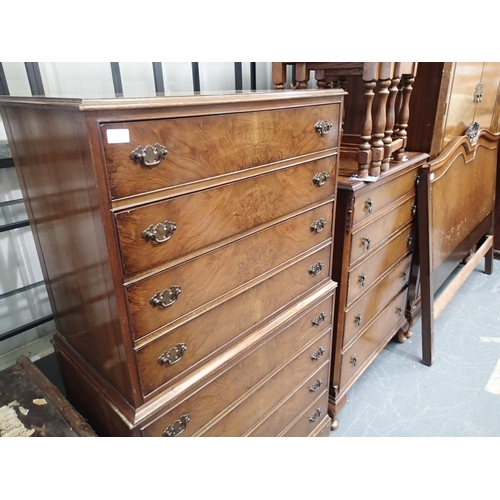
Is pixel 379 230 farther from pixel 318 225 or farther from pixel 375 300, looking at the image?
pixel 318 225

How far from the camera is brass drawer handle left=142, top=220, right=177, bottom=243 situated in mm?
781

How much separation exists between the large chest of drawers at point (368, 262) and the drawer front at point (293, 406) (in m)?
0.17

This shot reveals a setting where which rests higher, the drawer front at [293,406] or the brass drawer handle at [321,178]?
the brass drawer handle at [321,178]

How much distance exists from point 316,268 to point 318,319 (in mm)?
220

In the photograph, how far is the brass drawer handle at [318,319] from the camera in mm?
1435

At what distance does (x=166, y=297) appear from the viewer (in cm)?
87

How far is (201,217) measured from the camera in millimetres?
882

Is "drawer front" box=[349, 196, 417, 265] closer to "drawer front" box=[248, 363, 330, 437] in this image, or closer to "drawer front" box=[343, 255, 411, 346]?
"drawer front" box=[343, 255, 411, 346]

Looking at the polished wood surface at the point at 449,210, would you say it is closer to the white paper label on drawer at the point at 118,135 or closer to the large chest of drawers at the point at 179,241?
the large chest of drawers at the point at 179,241

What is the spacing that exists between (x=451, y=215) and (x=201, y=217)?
6.53 feet

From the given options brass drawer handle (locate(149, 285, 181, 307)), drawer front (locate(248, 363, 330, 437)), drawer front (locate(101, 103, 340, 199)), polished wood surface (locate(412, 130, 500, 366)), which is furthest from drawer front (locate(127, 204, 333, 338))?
polished wood surface (locate(412, 130, 500, 366))

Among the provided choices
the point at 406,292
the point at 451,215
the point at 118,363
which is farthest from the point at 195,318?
the point at 451,215

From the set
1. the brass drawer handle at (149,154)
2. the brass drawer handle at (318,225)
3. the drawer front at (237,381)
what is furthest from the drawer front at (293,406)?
the brass drawer handle at (149,154)

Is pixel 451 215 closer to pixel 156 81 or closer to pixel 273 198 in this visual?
pixel 273 198
